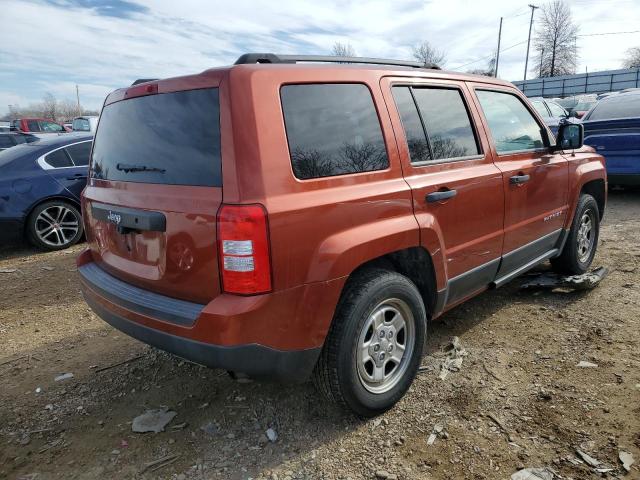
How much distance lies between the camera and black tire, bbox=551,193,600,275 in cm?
450

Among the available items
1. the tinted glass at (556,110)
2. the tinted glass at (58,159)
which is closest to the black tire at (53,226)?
the tinted glass at (58,159)

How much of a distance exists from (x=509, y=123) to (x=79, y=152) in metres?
5.86

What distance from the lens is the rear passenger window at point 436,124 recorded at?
111 inches

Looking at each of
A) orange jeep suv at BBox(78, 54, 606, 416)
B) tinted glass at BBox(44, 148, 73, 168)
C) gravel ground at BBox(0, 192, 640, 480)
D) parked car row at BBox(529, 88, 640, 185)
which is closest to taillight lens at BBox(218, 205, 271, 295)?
orange jeep suv at BBox(78, 54, 606, 416)

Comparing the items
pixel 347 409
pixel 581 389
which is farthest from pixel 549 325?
pixel 347 409

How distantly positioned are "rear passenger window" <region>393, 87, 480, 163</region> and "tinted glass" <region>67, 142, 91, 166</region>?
5.56 meters

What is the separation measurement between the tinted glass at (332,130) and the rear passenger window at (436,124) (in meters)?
0.29

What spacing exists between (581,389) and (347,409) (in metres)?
1.48

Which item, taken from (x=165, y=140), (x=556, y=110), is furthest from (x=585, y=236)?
(x=556, y=110)

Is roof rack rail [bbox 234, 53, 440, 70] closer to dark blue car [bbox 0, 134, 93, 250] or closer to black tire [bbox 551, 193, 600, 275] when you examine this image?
black tire [bbox 551, 193, 600, 275]

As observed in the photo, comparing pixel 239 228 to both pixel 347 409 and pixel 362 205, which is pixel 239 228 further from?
pixel 347 409

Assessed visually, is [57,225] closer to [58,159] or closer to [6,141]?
[58,159]

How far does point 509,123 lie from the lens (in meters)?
3.74

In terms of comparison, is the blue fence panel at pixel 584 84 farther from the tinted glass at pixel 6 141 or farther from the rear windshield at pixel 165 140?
the rear windshield at pixel 165 140
